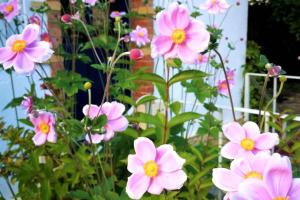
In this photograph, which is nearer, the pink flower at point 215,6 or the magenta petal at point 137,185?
the magenta petal at point 137,185

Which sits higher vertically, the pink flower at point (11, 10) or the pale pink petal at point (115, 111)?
the pink flower at point (11, 10)

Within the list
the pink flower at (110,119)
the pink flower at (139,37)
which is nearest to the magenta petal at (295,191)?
the pink flower at (110,119)

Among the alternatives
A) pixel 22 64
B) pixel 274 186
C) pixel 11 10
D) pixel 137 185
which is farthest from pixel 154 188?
pixel 11 10

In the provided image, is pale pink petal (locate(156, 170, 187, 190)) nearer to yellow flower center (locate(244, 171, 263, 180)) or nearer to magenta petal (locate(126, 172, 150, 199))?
magenta petal (locate(126, 172, 150, 199))

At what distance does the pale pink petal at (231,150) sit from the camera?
0.81 meters

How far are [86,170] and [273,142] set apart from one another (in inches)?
25.1

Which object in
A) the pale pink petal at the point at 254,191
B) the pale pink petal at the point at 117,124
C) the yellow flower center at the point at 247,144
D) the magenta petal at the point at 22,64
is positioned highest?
the magenta petal at the point at 22,64

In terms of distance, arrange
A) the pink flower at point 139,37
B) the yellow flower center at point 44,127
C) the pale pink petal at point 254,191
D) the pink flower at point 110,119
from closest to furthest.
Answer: the pale pink petal at point 254,191 < the pink flower at point 110,119 < the yellow flower center at point 44,127 < the pink flower at point 139,37

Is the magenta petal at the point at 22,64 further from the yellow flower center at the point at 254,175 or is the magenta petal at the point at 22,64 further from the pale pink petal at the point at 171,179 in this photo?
the yellow flower center at the point at 254,175

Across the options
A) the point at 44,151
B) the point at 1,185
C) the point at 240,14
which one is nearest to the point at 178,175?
the point at 44,151

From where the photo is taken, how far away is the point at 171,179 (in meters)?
0.74

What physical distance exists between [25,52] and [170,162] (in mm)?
375

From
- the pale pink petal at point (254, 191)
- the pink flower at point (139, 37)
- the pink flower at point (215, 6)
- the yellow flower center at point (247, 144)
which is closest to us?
the pale pink petal at point (254, 191)

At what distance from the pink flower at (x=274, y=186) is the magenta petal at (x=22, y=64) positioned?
0.50 meters
